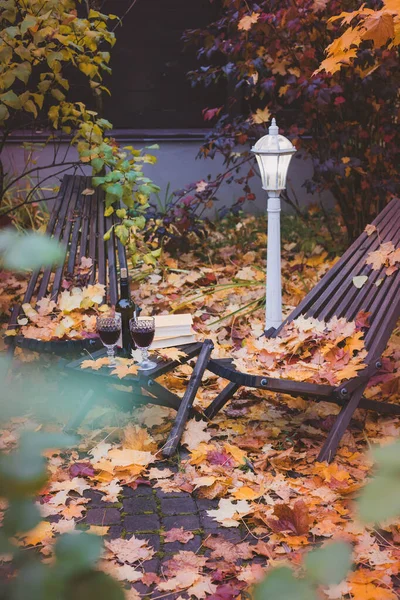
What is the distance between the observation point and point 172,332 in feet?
11.9

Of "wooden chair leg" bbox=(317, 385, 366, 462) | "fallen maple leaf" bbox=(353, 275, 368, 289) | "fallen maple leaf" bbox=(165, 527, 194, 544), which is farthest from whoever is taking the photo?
"fallen maple leaf" bbox=(353, 275, 368, 289)

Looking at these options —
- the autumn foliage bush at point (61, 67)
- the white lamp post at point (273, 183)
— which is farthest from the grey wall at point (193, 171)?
the white lamp post at point (273, 183)

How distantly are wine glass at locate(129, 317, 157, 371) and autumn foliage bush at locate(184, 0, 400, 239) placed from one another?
2.42 meters

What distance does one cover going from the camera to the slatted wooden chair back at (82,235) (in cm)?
430

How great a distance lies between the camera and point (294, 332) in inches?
144

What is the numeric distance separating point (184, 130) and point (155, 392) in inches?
186

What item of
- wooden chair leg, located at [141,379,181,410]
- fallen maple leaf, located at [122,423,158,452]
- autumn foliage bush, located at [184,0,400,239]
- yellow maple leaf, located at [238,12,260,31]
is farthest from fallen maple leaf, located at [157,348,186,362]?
yellow maple leaf, located at [238,12,260,31]

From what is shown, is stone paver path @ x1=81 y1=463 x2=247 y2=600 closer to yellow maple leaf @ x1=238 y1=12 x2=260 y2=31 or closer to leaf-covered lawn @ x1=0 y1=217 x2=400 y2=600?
leaf-covered lawn @ x1=0 y1=217 x2=400 y2=600

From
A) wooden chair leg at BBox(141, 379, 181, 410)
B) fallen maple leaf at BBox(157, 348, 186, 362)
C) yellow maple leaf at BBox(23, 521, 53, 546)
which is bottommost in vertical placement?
wooden chair leg at BBox(141, 379, 181, 410)

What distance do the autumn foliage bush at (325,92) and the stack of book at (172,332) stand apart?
2123 millimetres

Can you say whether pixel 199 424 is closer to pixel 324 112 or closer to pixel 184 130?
pixel 324 112

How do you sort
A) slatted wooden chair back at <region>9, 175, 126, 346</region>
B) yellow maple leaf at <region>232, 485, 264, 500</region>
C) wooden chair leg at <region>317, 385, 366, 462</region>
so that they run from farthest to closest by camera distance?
slatted wooden chair back at <region>9, 175, 126, 346</region> → wooden chair leg at <region>317, 385, 366, 462</region> → yellow maple leaf at <region>232, 485, 264, 500</region>

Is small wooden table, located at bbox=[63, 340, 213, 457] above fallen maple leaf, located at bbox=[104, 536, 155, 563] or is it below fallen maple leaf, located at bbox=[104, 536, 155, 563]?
above

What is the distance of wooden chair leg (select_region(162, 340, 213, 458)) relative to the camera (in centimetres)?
330
